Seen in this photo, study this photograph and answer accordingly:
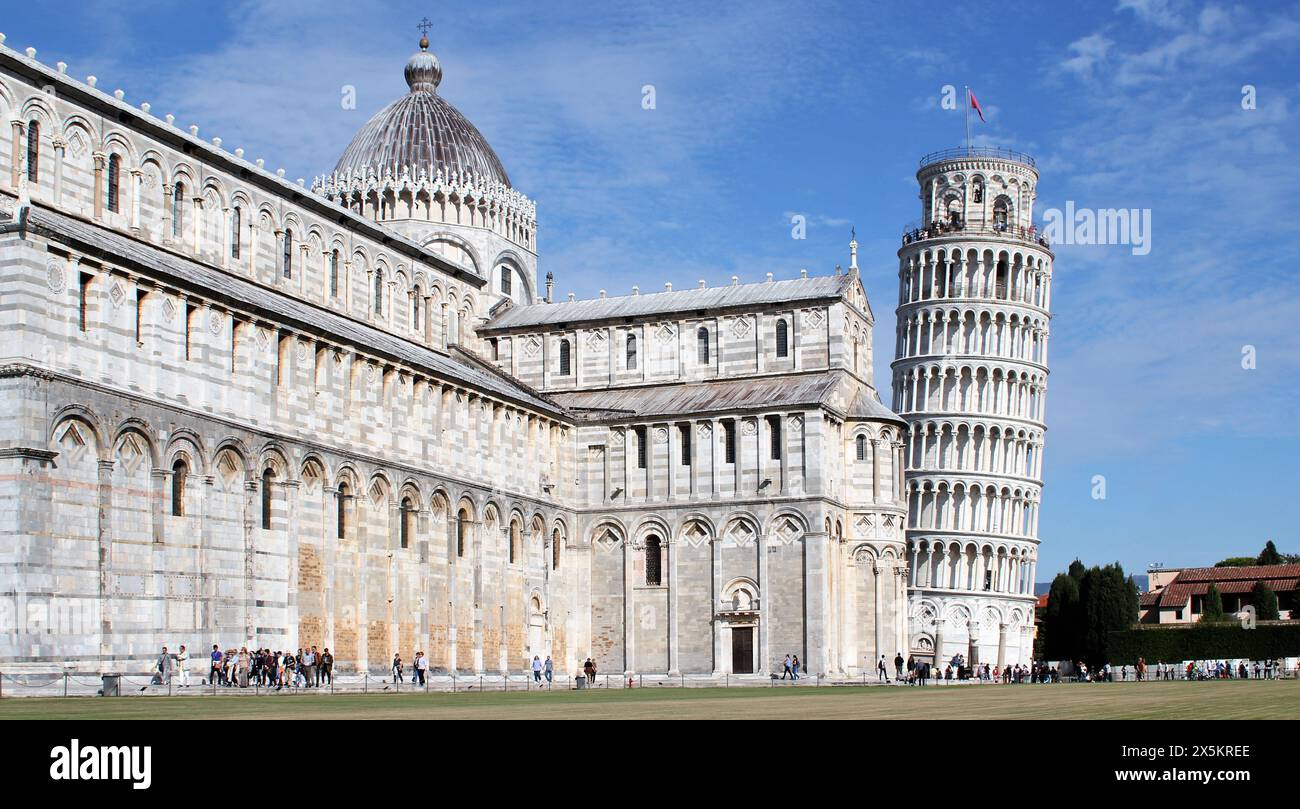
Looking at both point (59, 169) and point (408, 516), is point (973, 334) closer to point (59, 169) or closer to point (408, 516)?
point (408, 516)

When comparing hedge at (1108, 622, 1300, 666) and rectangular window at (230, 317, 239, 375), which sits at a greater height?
rectangular window at (230, 317, 239, 375)

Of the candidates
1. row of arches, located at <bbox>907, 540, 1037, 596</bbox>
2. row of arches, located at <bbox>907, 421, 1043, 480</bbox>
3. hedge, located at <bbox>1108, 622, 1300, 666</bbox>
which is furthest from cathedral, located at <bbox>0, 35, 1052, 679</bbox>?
row of arches, located at <bbox>907, 421, 1043, 480</bbox>

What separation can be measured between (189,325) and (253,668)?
9856mm

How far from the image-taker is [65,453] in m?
38.7

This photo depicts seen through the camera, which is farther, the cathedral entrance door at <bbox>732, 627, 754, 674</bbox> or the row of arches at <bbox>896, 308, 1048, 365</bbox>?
the row of arches at <bbox>896, 308, 1048, 365</bbox>

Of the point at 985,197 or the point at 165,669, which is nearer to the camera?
the point at 165,669

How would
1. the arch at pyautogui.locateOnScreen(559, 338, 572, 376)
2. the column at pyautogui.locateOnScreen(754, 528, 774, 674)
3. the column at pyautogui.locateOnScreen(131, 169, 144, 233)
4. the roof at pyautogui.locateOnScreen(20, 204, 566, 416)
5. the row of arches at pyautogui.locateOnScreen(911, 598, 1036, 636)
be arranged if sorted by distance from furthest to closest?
the row of arches at pyautogui.locateOnScreen(911, 598, 1036, 636) → the arch at pyautogui.locateOnScreen(559, 338, 572, 376) → the column at pyautogui.locateOnScreen(754, 528, 774, 674) → the column at pyautogui.locateOnScreen(131, 169, 144, 233) → the roof at pyautogui.locateOnScreen(20, 204, 566, 416)

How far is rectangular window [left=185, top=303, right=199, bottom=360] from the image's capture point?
44.0 meters

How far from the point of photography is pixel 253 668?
1715 inches

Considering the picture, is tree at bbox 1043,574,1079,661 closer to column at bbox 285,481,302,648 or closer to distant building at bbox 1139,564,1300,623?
distant building at bbox 1139,564,1300,623

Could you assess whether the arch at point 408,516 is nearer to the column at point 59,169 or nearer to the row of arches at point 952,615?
the column at point 59,169

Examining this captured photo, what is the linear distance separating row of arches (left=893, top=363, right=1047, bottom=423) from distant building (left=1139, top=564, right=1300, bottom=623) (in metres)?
21.9

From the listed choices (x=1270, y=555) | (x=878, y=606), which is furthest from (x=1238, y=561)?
(x=878, y=606)
